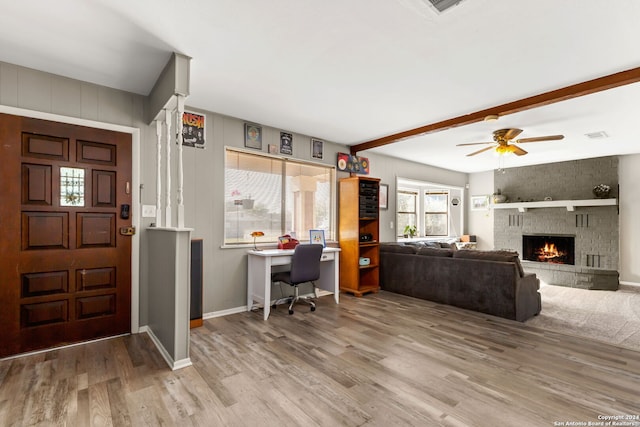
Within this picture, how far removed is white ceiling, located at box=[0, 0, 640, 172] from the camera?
1.97 metres

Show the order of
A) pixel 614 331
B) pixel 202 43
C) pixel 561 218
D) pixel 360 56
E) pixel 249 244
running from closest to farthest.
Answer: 1. pixel 202 43
2. pixel 360 56
3. pixel 614 331
4. pixel 249 244
5. pixel 561 218

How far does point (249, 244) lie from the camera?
4117 mm

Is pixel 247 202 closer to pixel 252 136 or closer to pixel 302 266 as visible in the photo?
pixel 252 136

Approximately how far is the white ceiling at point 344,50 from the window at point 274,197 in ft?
2.59

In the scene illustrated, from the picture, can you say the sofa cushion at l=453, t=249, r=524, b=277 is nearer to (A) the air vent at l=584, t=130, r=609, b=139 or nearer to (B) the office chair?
(B) the office chair

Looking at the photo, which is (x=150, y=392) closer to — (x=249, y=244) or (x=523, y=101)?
(x=249, y=244)

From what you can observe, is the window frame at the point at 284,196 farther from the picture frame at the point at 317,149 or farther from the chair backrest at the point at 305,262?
the chair backrest at the point at 305,262

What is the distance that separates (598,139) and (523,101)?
2.74 m

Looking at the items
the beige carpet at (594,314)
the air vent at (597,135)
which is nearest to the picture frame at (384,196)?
the beige carpet at (594,314)

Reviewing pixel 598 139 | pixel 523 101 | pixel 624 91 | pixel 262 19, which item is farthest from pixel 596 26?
pixel 598 139

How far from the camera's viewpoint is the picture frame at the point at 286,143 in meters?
4.48

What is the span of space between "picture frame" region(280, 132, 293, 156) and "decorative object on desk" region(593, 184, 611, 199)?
616cm

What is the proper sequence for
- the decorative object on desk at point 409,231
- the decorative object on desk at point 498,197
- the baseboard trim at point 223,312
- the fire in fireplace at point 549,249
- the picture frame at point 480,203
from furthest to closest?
the picture frame at point 480,203, the decorative object on desk at point 498,197, the decorative object on desk at point 409,231, the fire in fireplace at point 549,249, the baseboard trim at point 223,312

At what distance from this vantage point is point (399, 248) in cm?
512
